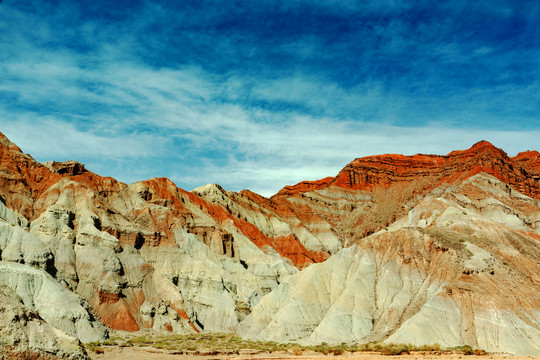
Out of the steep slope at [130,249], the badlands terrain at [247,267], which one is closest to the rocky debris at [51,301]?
the badlands terrain at [247,267]

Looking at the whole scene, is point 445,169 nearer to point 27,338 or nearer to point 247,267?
point 247,267

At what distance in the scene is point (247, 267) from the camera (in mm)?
112250

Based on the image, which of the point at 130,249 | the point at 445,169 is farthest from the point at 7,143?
the point at 445,169

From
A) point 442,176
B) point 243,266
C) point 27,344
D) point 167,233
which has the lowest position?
point 27,344

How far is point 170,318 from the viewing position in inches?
3169

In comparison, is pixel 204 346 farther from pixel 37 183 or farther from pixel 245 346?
pixel 37 183

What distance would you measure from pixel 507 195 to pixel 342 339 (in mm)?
82317

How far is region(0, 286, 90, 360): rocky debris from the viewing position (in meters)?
18.3

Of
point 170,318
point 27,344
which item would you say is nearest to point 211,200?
point 170,318

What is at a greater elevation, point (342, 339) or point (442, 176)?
point (442, 176)

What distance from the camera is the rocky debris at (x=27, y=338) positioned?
60.0ft

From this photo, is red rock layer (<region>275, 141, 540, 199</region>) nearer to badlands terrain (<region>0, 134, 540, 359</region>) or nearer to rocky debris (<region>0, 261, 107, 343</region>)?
badlands terrain (<region>0, 134, 540, 359</region>)

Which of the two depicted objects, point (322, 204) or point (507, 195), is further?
point (322, 204)

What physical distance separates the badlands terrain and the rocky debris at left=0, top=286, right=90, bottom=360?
5 cm
